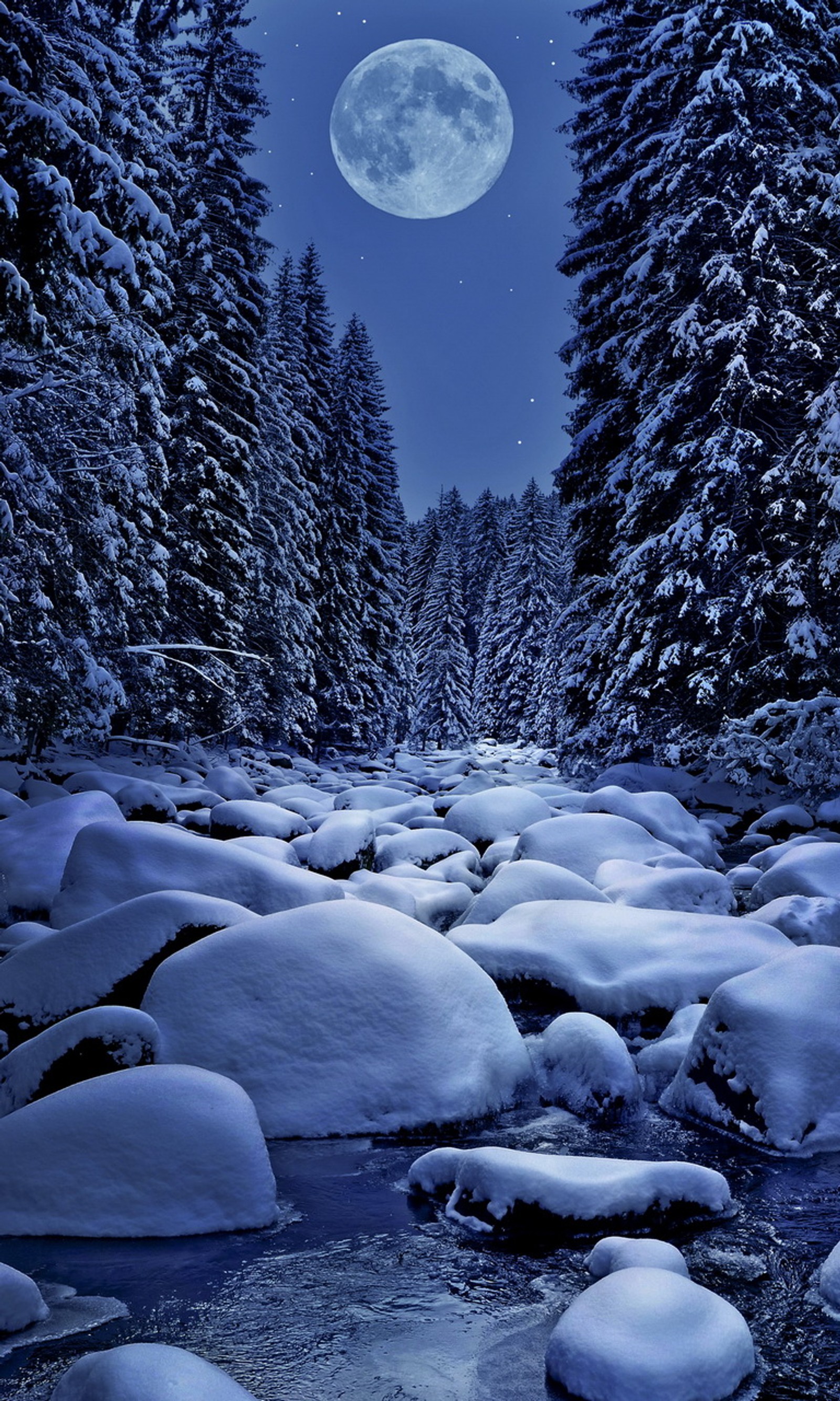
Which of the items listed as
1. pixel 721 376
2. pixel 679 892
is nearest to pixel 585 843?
pixel 679 892

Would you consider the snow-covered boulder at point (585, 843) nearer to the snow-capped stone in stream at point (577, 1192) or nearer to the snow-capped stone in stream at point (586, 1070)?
the snow-capped stone in stream at point (586, 1070)

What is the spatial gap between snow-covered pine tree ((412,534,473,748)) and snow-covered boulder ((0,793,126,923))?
110ft

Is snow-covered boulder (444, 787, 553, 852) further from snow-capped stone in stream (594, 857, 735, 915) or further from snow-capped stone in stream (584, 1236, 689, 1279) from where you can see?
snow-capped stone in stream (584, 1236, 689, 1279)

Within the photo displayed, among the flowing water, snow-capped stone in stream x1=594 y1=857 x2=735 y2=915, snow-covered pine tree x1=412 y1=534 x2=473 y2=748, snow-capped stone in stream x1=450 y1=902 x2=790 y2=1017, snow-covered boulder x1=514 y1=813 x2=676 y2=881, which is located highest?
snow-covered pine tree x1=412 y1=534 x2=473 y2=748

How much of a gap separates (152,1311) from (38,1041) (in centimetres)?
154

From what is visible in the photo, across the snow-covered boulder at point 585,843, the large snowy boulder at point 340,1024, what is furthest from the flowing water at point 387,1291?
the snow-covered boulder at point 585,843

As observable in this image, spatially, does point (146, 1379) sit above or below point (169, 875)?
below

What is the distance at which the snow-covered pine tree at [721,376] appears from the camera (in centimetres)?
1243

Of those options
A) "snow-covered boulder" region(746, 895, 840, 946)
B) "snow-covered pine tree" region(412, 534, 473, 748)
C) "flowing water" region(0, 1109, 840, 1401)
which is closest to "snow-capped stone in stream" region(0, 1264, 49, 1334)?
"flowing water" region(0, 1109, 840, 1401)

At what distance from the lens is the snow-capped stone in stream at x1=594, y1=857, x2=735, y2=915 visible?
6.85 m

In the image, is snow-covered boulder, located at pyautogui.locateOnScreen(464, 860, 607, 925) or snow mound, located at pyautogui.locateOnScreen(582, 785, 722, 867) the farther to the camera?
snow mound, located at pyautogui.locateOnScreen(582, 785, 722, 867)

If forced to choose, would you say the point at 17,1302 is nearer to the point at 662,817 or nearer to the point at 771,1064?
the point at 771,1064

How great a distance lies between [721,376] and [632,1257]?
12537 mm

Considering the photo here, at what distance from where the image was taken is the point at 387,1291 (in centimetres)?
294
